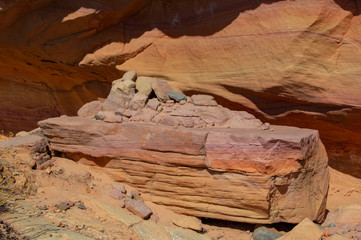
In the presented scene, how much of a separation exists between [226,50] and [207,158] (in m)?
2.26

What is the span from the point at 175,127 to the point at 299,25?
2.35m

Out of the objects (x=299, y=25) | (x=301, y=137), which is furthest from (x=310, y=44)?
(x=301, y=137)

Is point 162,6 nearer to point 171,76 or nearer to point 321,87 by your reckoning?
point 171,76

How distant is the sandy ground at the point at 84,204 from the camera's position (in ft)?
11.3

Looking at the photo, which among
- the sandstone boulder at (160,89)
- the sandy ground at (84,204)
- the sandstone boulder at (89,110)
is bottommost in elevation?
the sandy ground at (84,204)

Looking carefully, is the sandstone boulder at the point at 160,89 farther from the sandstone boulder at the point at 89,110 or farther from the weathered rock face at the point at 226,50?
the weathered rock face at the point at 226,50

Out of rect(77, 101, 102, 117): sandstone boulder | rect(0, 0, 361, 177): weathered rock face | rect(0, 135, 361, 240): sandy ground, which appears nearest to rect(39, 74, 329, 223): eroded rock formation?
rect(0, 135, 361, 240): sandy ground

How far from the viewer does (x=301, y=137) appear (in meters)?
3.79

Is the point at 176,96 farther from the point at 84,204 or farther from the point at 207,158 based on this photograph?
the point at 84,204

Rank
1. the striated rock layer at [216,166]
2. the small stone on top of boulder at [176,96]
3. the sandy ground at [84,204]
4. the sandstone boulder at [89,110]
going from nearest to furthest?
the sandy ground at [84,204]
the striated rock layer at [216,166]
the small stone on top of boulder at [176,96]
the sandstone boulder at [89,110]

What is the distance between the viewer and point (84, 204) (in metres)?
3.90

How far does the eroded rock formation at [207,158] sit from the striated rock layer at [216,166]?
0.01m

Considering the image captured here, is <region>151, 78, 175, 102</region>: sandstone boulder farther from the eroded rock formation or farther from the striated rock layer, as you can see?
the striated rock layer

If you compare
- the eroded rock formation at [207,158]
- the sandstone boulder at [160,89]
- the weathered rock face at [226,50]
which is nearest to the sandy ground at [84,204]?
the eroded rock formation at [207,158]
